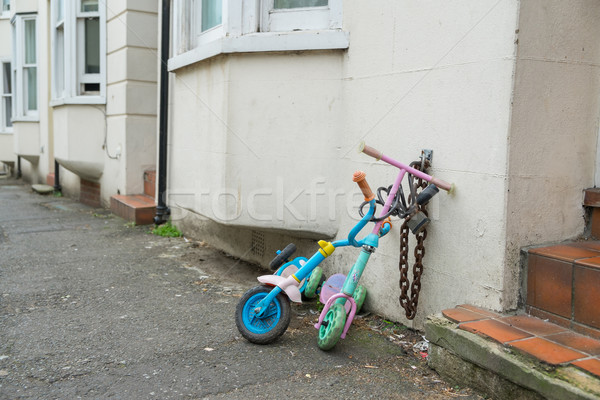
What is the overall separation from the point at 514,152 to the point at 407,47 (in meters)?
1.01

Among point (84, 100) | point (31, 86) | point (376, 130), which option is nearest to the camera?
point (376, 130)

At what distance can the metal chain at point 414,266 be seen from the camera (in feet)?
10.9

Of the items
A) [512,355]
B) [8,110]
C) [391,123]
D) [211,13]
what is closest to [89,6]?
[211,13]

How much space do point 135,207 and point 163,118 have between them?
3.88ft

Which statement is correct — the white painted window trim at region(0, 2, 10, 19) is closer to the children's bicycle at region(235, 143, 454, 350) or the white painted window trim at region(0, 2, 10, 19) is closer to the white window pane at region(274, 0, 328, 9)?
the white window pane at region(274, 0, 328, 9)

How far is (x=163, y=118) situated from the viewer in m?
6.80

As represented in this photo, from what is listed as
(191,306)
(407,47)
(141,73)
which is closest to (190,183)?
(191,306)

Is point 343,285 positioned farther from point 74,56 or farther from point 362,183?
point 74,56

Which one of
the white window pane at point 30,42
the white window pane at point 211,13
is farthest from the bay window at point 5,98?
the white window pane at point 211,13

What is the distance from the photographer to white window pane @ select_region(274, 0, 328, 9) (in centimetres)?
425

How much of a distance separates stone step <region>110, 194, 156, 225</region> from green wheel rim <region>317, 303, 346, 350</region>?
4.32 meters

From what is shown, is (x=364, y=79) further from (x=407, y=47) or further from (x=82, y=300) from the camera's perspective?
(x=82, y=300)

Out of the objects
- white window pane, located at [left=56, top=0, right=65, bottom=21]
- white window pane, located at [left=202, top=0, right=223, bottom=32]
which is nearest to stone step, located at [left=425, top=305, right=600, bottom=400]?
white window pane, located at [left=202, top=0, right=223, bottom=32]

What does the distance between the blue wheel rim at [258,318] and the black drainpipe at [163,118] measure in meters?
3.84
